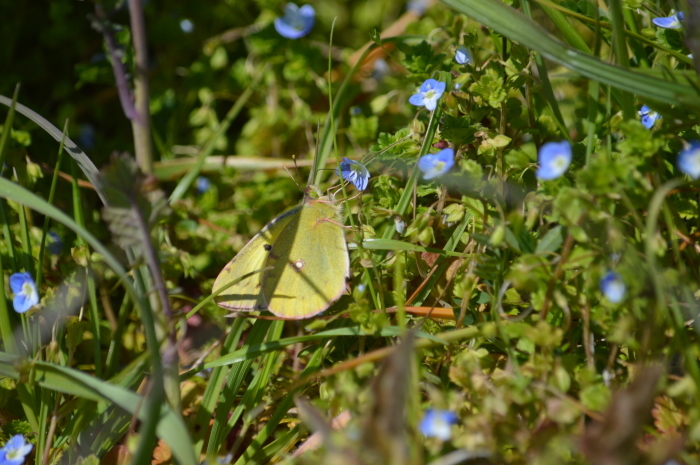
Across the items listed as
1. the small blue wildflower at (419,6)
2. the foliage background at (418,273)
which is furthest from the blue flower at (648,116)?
the small blue wildflower at (419,6)

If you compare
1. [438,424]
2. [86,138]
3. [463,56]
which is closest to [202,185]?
[86,138]

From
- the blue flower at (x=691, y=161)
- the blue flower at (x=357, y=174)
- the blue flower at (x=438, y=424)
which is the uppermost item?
the blue flower at (x=691, y=161)

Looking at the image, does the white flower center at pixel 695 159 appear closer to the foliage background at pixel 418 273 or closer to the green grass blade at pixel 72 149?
the foliage background at pixel 418 273

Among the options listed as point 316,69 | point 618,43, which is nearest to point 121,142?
point 316,69

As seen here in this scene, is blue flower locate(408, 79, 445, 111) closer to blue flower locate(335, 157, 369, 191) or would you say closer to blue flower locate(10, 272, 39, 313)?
blue flower locate(335, 157, 369, 191)

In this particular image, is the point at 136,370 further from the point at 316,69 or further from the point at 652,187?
the point at 316,69

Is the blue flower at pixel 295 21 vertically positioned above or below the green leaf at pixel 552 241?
above

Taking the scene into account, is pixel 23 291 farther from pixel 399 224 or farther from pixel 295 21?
pixel 295 21
